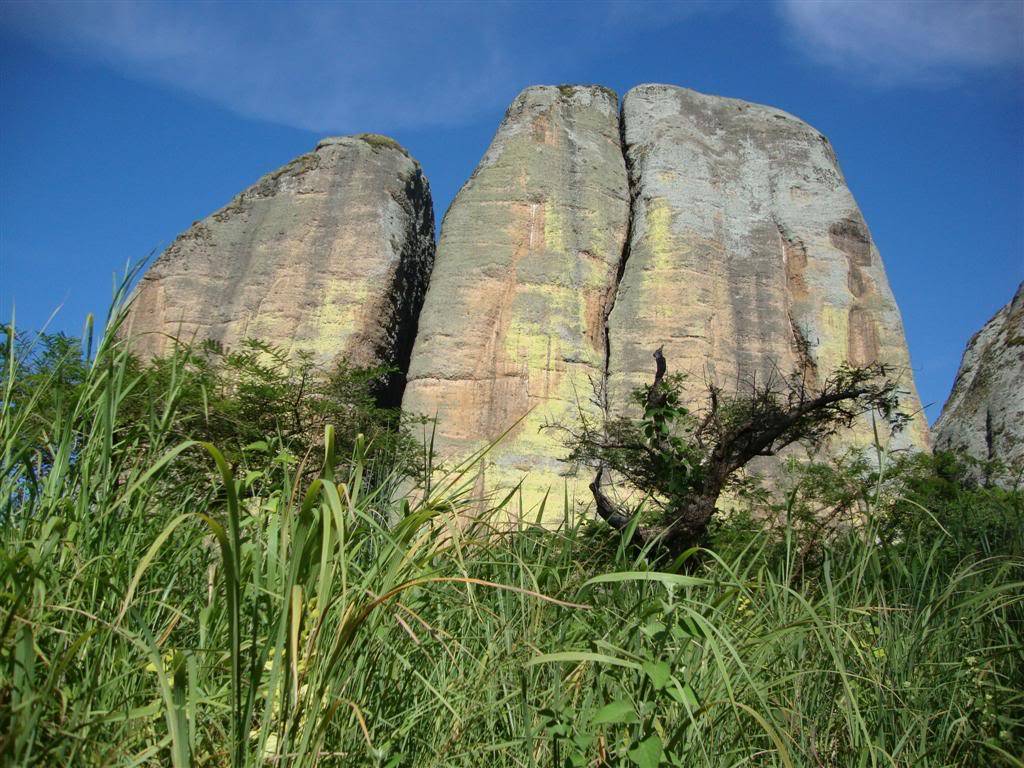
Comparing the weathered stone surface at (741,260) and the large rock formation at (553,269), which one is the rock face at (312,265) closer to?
the large rock formation at (553,269)

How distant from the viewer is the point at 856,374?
33.7 feet

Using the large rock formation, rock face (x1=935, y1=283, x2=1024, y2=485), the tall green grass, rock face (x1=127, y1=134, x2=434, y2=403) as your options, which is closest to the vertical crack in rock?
the large rock formation

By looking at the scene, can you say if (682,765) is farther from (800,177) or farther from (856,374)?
(800,177)

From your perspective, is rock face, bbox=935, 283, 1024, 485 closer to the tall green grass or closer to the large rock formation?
the large rock formation

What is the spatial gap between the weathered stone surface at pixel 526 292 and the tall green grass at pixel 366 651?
11436 millimetres

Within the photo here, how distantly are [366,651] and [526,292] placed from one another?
48.8 feet

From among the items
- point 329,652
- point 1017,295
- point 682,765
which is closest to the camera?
point 329,652

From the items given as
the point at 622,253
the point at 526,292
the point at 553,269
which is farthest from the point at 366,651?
the point at 622,253

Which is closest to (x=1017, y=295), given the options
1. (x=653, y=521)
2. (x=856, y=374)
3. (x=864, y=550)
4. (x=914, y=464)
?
(x=914, y=464)

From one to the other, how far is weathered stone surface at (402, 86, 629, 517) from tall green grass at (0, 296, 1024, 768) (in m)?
11.4

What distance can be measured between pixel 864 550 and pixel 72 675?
2439 millimetres

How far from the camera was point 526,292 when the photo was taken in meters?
16.7

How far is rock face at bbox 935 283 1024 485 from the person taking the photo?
637 inches

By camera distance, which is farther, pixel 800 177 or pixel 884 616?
pixel 800 177
